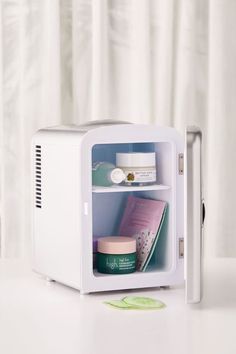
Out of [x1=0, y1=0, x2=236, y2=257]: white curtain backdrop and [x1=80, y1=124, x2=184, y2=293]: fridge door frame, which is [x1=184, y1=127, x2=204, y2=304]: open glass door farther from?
[x1=0, y1=0, x2=236, y2=257]: white curtain backdrop

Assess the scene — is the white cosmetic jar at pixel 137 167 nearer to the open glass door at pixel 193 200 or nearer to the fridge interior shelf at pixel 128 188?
the fridge interior shelf at pixel 128 188

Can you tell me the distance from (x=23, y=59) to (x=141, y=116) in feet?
1.13

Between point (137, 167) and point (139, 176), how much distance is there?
2 cm

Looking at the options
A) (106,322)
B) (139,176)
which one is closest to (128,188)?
(139,176)

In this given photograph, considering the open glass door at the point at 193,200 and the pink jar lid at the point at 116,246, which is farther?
the pink jar lid at the point at 116,246

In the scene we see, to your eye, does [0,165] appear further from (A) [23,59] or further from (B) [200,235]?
(B) [200,235]

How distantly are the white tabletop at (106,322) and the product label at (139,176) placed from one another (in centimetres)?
19

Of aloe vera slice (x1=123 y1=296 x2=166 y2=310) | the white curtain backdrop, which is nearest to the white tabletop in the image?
aloe vera slice (x1=123 y1=296 x2=166 y2=310)

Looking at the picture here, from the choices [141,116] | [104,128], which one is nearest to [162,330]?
[104,128]

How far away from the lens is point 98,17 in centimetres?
232

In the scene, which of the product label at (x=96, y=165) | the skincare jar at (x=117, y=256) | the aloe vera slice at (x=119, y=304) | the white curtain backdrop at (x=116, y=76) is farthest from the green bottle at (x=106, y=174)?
the white curtain backdrop at (x=116, y=76)

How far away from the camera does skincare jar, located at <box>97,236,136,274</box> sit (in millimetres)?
1487

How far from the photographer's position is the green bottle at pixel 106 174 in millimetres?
1503

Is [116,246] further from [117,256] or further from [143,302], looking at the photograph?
[143,302]
